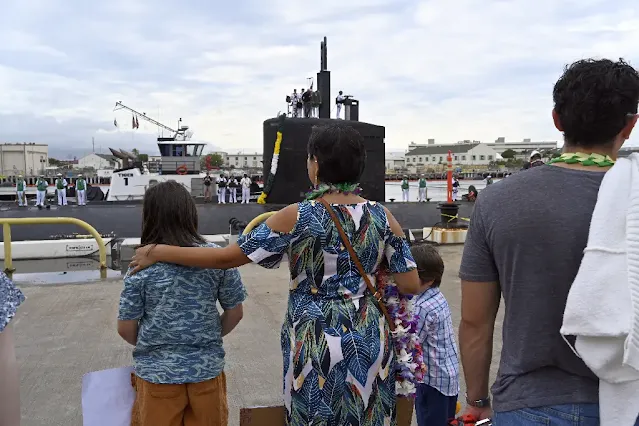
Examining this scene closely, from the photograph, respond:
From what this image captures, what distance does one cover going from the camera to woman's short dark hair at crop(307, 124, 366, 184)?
2.31 m

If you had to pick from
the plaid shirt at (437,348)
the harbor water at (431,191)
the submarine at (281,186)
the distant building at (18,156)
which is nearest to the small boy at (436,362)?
the plaid shirt at (437,348)

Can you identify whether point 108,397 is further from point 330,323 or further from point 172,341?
point 330,323

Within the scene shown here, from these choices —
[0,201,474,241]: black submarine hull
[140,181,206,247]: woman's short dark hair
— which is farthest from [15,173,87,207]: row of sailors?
[140,181,206,247]: woman's short dark hair

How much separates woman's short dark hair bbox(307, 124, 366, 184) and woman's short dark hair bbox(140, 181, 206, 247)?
602mm

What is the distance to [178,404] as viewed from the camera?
2375 millimetres

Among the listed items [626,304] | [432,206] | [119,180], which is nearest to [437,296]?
[626,304]

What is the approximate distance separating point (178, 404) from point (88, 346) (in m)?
2.95

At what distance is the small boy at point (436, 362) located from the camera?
2896 mm

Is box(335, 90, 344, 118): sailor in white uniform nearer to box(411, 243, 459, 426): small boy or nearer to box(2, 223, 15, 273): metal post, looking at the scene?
box(2, 223, 15, 273): metal post

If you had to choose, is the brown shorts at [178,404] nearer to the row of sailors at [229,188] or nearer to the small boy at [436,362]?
the small boy at [436,362]

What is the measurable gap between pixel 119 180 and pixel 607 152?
91.8ft

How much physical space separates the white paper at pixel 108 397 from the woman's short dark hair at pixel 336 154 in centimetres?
123

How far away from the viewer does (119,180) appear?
27625 millimetres

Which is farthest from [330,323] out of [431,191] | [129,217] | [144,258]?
[431,191]
